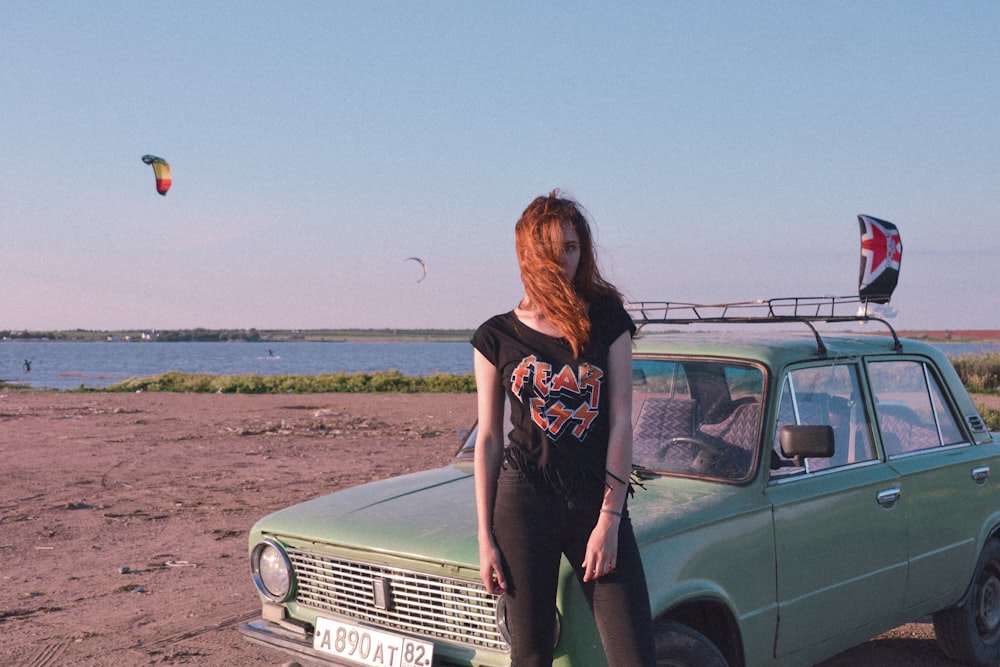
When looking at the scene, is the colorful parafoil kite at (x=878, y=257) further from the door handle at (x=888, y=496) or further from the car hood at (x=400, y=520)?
the car hood at (x=400, y=520)

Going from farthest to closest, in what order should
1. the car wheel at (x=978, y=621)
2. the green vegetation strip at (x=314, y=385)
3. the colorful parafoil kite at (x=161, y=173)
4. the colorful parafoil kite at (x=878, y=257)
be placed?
the colorful parafoil kite at (x=161, y=173) → the green vegetation strip at (x=314, y=385) → the colorful parafoil kite at (x=878, y=257) → the car wheel at (x=978, y=621)

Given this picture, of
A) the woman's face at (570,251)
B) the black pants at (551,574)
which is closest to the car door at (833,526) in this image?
the black pants at (551,574)

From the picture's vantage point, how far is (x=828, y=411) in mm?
4660

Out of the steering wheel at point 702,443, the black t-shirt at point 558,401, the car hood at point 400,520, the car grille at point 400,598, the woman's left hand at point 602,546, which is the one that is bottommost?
the car grille at point 400,598

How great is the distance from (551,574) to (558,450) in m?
0.38

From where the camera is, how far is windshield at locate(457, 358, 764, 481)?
415cm

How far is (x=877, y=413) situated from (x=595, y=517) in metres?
2.50

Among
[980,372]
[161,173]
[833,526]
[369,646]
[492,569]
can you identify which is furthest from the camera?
[161,173]

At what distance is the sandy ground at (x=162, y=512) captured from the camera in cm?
575

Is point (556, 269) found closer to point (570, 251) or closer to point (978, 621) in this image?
point (570, 251)

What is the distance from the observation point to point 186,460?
14.1 m

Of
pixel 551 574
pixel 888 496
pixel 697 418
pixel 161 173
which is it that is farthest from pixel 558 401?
pixel 161 173

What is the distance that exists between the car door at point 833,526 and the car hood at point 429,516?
1.39ft

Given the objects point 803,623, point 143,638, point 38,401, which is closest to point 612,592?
point 803,623
